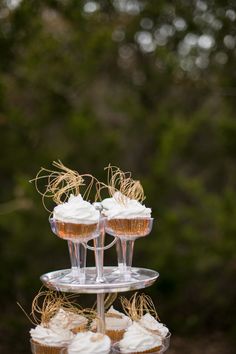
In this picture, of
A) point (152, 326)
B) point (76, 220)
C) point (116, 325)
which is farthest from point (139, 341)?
point (76, 220)

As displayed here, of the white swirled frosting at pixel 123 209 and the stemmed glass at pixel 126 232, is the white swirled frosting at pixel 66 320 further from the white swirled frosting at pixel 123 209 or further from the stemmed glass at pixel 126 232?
the white swirled frosting at pixel 123 209

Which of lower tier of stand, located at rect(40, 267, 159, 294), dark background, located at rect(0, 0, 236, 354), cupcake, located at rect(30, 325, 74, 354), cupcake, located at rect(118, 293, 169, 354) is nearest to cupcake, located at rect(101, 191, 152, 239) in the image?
lower tier of stand, located at rect(40, 267, 159, 294)

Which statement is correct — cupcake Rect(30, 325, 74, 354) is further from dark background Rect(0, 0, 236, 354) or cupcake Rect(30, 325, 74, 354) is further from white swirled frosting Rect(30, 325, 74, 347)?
dark background Rect(0, 0, 236, 354)

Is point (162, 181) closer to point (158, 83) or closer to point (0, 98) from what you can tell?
point (158, 83)

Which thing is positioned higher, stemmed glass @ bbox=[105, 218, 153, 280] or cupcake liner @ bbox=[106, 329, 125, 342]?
stemmed glass @ bbox=[105, 218, 153, 280]

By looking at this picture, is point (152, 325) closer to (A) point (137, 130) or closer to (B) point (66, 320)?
(B) point (66, 320)

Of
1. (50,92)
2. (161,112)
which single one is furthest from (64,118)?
(161,112)
